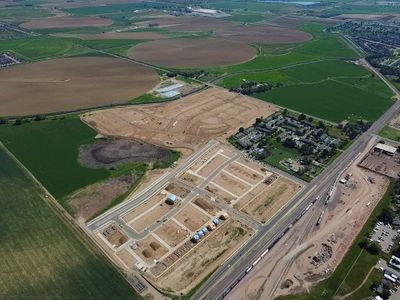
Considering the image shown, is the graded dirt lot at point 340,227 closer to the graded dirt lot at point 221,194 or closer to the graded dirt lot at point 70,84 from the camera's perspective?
the graded dirt lot at point 221,194

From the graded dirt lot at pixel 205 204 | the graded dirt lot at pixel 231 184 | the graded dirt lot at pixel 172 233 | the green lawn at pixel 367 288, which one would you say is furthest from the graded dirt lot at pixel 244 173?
the green lawn at pixel 367 288

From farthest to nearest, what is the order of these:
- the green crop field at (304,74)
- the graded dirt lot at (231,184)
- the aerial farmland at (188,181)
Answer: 1. the green crop field at (304,74)
2. the graded dirt lot at (231,184)
3. the aerial farmland at (188,181)

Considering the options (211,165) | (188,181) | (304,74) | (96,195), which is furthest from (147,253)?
(304,74)

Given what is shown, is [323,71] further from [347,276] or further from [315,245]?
[347,276]

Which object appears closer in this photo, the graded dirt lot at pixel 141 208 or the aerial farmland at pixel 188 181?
the aerial farmland at pixel 188 181

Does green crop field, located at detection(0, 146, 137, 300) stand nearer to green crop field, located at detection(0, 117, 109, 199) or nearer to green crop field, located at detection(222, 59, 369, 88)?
green crop field, located at detection(0, 117, 109, 199)

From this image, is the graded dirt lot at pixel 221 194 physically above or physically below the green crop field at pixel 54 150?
below

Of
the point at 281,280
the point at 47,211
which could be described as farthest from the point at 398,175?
the point at 47,211
